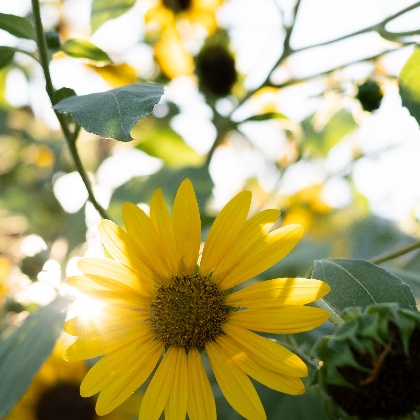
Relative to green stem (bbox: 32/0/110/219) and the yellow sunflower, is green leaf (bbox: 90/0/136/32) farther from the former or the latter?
the yellow sunflower

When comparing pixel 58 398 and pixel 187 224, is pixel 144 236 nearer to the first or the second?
pixel 187 224

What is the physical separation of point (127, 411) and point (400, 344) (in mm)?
673

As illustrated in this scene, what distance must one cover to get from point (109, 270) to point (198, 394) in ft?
0.63

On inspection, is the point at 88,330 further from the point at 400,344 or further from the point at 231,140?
the point at 231,140

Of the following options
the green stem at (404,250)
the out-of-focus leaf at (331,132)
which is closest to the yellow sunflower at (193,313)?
the green stem at (404,250)

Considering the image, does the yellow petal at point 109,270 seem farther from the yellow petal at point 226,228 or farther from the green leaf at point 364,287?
the green leaf at point 364,287

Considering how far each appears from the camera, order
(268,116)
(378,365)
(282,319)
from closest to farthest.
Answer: (378,365) → (282,319) → (268,116)

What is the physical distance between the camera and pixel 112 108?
2.56ft

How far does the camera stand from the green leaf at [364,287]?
0.77 m

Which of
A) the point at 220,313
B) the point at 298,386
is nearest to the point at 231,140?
the point at 220,313

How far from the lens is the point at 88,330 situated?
0.81 m

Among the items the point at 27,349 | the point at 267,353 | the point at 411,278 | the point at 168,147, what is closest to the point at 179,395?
the point at 267,353

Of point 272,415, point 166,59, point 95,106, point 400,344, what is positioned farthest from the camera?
point 166,59

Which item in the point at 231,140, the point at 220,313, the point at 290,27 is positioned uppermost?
the point at 290,27
